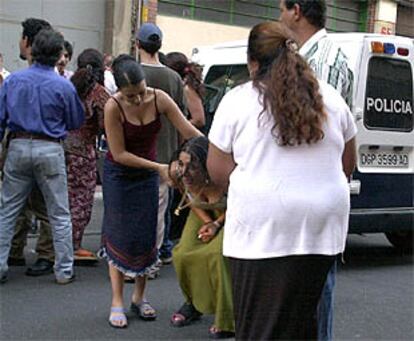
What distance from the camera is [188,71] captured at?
6320mm

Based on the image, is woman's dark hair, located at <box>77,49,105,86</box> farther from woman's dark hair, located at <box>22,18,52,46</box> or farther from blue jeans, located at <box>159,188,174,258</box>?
blue jeans, located at <box>159,188,174,258</box>

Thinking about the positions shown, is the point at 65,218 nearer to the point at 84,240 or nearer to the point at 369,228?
the point at 84,240

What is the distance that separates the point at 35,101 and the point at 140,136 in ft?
3.51

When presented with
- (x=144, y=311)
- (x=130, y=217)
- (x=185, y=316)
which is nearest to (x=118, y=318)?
(x=144, y=311)

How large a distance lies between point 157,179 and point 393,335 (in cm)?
177

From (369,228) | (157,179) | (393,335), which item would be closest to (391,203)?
(369,228)

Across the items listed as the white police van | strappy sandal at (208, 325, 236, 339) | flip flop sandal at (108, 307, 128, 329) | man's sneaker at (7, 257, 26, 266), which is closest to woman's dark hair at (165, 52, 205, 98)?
the white police van

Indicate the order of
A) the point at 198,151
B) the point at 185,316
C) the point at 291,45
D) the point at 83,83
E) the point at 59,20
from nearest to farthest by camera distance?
the point at 291,45 < the point at 198,151 < the point at 185,316 < the point at 83,83 < the point at 59,20

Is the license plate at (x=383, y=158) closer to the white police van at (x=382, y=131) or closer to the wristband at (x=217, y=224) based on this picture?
the white police van at (x=382, y=131)

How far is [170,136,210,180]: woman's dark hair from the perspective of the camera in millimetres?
4195

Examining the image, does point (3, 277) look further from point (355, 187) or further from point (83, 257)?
point (355, 187)

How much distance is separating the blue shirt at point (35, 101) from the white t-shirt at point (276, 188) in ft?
8.98

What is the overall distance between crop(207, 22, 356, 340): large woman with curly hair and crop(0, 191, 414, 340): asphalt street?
182 cm

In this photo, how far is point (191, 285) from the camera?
4.44 m
